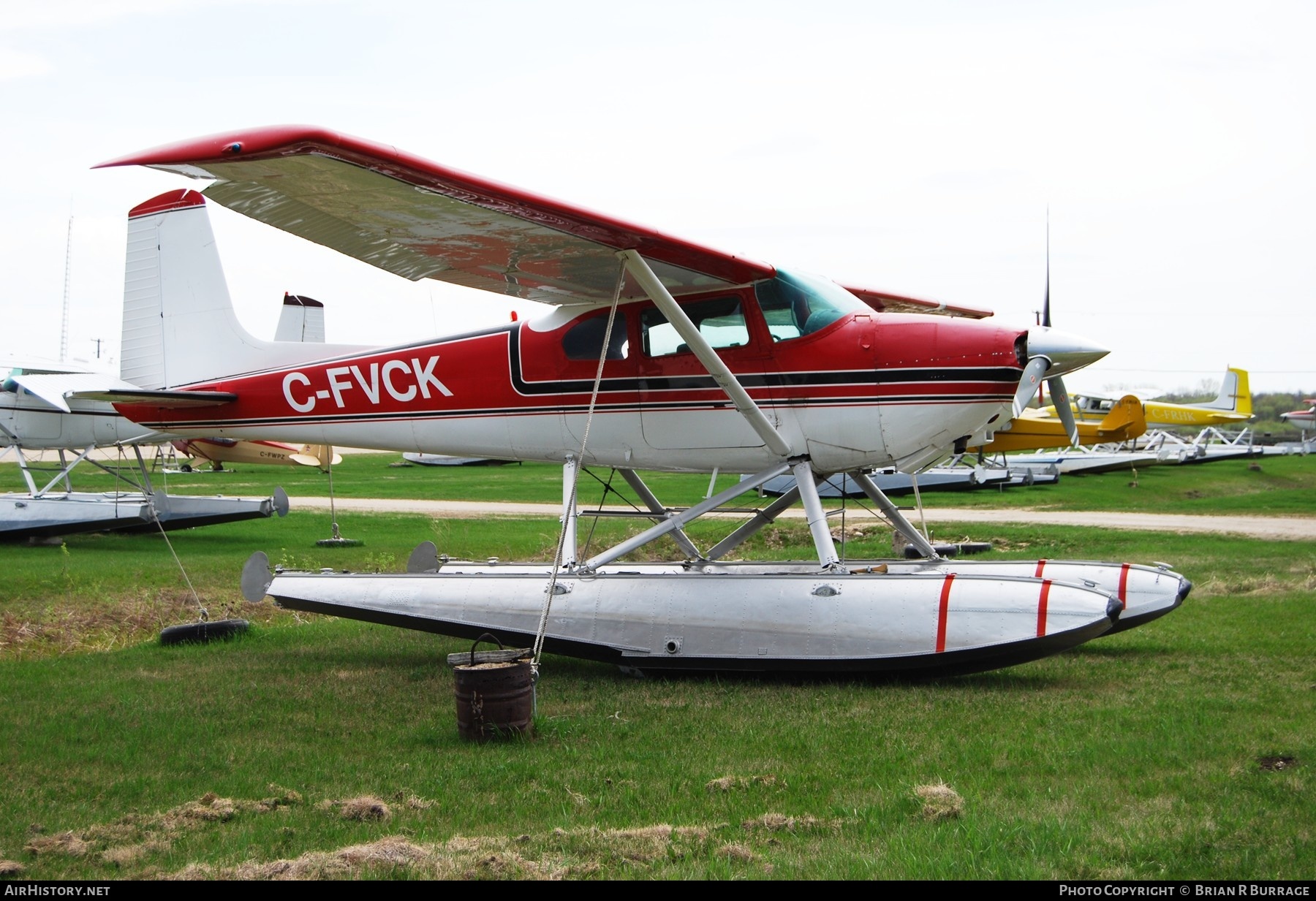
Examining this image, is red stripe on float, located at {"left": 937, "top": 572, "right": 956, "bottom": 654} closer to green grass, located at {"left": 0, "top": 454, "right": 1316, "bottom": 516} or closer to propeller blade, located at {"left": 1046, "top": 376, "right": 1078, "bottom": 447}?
propeller blade, located at {"left": 1046, "top": 376, "right": 1078, "bottom": 447}

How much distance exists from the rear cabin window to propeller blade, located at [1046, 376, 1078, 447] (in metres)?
2.58

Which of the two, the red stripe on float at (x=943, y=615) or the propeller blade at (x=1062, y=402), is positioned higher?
the propeller blade at (x=1062, y=402)

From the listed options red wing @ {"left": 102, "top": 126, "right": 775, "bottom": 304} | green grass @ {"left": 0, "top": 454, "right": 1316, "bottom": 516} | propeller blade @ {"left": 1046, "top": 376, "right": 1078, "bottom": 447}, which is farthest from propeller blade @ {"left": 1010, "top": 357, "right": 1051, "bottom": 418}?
green grass @ {"left": 0, "top": 454, "right": 1316, "bottom": 516}

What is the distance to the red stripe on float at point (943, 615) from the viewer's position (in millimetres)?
8047

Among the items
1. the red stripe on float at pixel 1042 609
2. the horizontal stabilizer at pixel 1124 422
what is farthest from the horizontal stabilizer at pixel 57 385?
the horizontal stabilizer at pixel 1124 422

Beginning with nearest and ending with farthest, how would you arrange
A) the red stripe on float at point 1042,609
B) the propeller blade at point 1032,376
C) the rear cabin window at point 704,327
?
the red stripe on float at point 1042,609 < the propeller blade at point 1032,376 < the rear cabin window at point 704,327

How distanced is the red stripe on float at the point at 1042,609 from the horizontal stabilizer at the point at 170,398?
8.00 m

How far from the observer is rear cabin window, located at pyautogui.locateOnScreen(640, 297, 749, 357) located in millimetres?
9453

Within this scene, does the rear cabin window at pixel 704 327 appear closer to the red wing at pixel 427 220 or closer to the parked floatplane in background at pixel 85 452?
the red wing at pixel 427 220

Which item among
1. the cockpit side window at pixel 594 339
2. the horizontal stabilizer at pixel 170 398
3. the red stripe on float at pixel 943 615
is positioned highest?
the cockpit side window at pixel 594 339

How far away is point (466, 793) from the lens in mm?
5730
